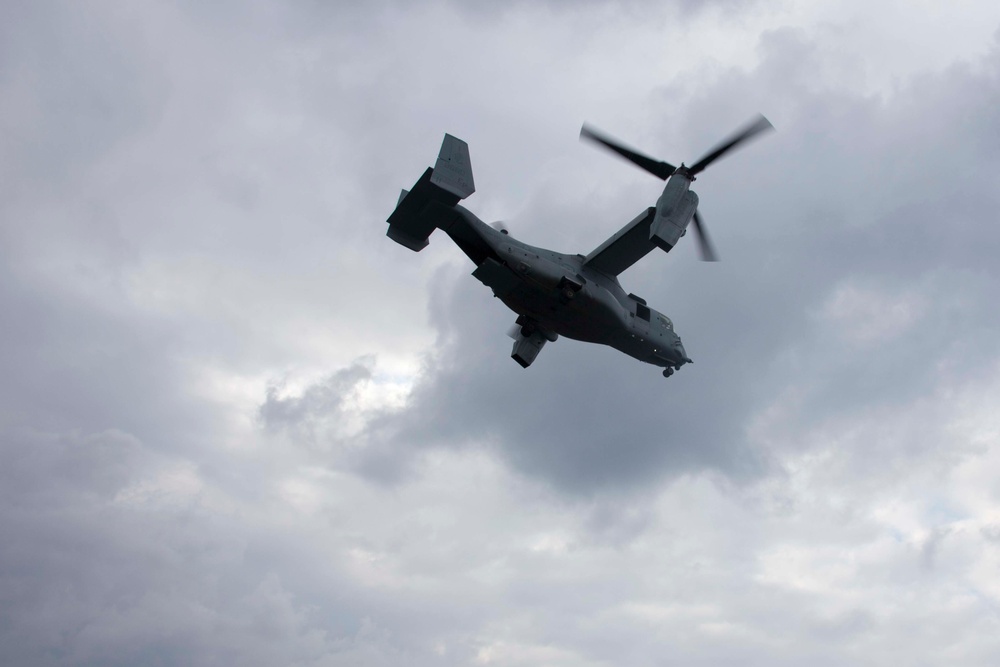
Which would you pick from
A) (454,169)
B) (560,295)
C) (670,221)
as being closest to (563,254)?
(560,295)

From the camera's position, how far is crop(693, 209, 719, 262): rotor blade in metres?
36.7

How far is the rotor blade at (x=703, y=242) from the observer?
120 feet

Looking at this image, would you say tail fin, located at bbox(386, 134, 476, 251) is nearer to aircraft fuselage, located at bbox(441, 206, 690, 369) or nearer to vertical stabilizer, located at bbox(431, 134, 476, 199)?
vertical stabilizer, located at bbox(431, 134, 476, 199)

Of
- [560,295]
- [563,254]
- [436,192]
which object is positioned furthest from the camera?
[563,254]

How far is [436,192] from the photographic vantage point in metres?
31.9

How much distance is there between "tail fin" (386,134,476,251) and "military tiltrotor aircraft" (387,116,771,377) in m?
0.04

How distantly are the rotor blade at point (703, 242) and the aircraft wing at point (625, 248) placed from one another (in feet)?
7.58

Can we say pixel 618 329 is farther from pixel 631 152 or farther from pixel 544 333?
pixel 631 152

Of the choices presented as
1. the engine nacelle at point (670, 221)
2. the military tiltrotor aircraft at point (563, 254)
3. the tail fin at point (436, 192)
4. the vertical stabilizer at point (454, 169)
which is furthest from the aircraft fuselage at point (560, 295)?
the engine nacelle at point (670, 221)

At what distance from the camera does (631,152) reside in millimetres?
36125

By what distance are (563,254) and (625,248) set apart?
292 centimetres

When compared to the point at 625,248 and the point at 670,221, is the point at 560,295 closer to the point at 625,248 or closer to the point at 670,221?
the point at 625,248

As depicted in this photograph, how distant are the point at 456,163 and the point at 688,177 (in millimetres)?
Result: 10713

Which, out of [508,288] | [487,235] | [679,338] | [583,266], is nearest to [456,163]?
[487,235]
